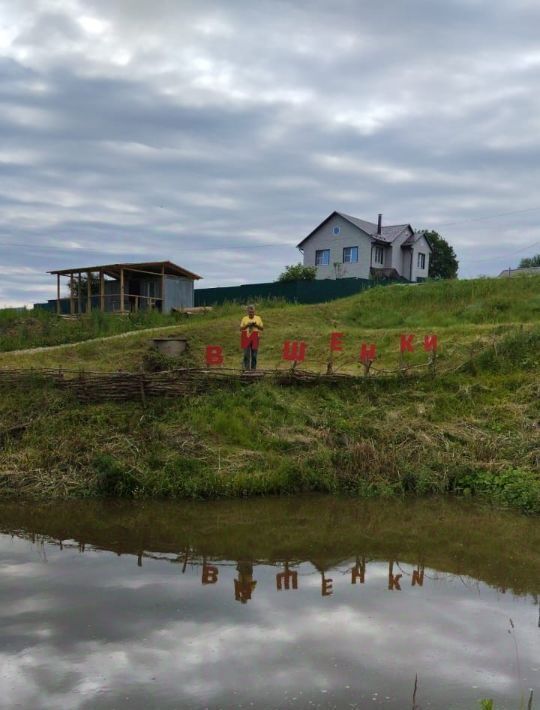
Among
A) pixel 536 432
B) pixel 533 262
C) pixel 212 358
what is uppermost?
pixel 533 262

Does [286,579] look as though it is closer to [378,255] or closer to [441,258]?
[378,255]

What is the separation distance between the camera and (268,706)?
3475 mm

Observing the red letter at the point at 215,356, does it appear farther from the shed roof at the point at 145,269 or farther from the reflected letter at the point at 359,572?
the shed roof at the point at 145,269

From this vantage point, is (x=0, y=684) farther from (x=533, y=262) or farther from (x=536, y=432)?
(x=533, y=262)

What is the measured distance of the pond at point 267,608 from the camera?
3.66 m

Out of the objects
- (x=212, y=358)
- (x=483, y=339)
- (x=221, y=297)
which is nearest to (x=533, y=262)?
(x=221, y=297)

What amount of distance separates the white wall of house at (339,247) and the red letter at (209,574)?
110 feet

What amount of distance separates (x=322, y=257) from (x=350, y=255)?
231 centimetres

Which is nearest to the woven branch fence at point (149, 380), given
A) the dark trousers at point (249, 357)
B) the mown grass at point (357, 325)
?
the dark trousers at point (249, 357)

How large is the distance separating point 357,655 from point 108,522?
4.02 m

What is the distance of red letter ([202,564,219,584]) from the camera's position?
5.40 metres

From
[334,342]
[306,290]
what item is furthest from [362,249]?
[334,342]

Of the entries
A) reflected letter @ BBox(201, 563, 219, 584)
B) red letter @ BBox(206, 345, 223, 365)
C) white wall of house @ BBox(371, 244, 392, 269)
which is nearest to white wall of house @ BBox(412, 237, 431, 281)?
white wall of house @ BBox(371, 244, 392, 269)

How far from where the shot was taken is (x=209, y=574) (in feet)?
18.3
